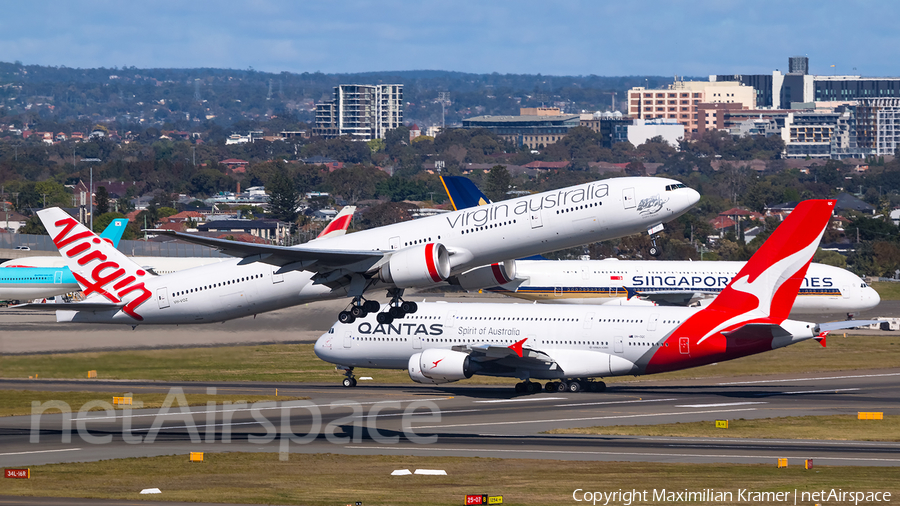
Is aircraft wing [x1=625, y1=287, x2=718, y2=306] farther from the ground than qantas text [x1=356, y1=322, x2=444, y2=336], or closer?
farther from the ground

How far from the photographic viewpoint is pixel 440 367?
66500 mm

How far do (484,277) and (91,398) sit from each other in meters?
25.3

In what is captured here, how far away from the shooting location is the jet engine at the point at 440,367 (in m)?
66.4

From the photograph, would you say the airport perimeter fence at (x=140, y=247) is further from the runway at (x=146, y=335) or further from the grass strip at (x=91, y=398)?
the runway at (x=146, y=335)

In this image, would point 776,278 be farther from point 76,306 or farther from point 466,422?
point 76,306

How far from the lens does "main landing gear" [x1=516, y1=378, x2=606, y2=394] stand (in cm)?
6825

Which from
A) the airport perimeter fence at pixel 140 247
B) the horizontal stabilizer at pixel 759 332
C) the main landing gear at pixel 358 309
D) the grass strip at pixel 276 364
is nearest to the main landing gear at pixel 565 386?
the grass strip at pixel 276 364

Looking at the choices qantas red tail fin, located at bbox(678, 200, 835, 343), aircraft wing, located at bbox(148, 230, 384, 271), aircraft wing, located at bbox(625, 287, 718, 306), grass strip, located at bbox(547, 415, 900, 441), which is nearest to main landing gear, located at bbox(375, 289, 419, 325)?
aircraft wing, located at bbox(148, 230, 384, 271)

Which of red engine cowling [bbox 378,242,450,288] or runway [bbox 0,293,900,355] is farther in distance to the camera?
runway [bbox 0,293,900,355]

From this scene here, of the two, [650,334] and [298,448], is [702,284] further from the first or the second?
[298,448]

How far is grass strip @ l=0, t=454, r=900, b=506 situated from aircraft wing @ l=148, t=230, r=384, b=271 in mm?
8078

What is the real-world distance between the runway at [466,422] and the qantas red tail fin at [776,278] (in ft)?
14.8

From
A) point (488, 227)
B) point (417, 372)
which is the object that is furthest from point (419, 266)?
point (417, 372)

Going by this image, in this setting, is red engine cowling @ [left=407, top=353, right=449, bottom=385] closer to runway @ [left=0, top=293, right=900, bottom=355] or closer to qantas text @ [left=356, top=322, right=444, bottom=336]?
qantas text @ [left=356, top=322, right=444, bottom=336]
